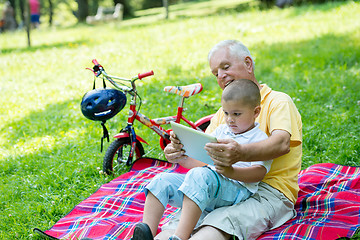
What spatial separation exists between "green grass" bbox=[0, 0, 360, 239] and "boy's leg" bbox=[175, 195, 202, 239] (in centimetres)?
134

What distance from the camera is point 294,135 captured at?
99.8 inches

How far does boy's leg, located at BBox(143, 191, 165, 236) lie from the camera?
8.11 ft

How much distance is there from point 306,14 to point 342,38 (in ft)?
9.98

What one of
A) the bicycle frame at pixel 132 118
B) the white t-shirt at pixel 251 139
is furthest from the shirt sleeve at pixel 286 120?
the bicycle frame at pixel 132 118

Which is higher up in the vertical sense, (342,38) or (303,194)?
(342,38)

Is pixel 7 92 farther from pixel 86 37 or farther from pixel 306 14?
pixel 306 14

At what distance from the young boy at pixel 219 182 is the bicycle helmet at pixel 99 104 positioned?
1136 mm

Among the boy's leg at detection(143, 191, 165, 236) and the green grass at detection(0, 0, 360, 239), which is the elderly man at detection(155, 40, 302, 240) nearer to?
the boy's leg at detection(143, 191, 165, 236)

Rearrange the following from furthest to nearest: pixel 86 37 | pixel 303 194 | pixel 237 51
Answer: pixel 86 37 < pixel 303 194 < pixel 237 51

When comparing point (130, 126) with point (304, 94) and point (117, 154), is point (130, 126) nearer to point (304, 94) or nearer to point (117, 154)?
point (117, 154)

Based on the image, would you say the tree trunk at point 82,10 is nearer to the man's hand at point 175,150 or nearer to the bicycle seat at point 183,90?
the bicycle seat at point 183,90

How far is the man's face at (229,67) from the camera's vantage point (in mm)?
2684

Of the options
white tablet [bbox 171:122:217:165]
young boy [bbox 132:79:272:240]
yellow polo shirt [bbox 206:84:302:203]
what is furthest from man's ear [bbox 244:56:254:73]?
white tablet [bbox 171:122:217:165]

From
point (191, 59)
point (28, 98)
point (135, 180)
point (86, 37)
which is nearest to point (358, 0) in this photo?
point (191, 59)
